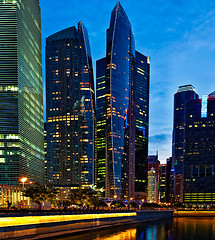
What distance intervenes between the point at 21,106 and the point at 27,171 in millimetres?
33772

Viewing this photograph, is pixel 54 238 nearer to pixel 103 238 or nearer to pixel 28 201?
pixel 103 238

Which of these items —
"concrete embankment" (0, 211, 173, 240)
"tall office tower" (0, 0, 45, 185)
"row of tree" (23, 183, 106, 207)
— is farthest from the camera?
"tall office tower" (0, 0, 45, 185)

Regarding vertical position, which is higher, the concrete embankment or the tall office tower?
the tall office tower

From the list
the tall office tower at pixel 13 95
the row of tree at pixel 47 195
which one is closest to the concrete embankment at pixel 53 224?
the row of tree at pixel 47 195

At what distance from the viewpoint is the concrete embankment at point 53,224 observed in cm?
5945

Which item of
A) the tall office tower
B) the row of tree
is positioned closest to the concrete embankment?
the row of tree

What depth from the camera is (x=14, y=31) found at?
15725 centimetres

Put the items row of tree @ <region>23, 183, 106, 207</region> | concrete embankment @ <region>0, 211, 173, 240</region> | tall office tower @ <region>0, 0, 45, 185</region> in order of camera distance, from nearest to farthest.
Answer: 1. concrete embankment @ <region>0, 211, 173, 240</region>
2. row of tree @ <region>23, 183, 106, 207</region>
3. tall office tower @ <region>0, 0, 45, 185</region>

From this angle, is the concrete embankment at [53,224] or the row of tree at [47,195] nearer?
the concrete embankment at [53,224]

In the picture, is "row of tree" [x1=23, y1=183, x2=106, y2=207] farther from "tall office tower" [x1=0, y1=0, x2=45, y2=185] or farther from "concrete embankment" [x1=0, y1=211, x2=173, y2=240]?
"tall office tower" [x1=0, y1=0, x2=45, y2=185]

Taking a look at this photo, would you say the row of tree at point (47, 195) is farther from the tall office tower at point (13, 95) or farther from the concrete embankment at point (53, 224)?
the tall office tower at point (13, 95)

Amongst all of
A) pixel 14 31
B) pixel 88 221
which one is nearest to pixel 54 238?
pixel 88 221

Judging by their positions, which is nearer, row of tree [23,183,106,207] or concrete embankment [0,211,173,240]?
Result: concrete embankment [0,211,173,240]

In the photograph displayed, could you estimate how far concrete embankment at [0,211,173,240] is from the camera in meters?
59.4
